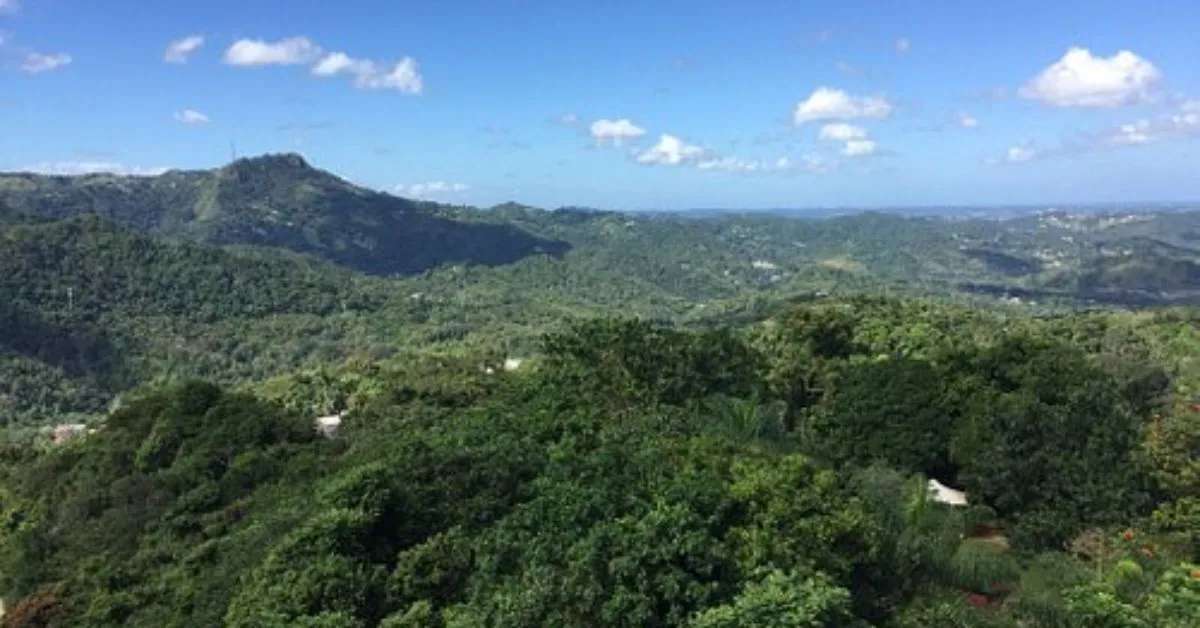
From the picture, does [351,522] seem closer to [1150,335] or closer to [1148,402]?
[1148,402]

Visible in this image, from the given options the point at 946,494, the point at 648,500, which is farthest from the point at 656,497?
the point at 946,494

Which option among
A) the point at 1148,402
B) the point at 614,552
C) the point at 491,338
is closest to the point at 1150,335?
the point at 1148,402

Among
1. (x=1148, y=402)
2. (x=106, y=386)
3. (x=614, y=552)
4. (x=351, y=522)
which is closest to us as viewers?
(x=614, y=552)

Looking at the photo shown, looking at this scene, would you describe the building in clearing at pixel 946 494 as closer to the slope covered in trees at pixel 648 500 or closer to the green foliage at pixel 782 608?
the slope covered in trees at pixel 648 500

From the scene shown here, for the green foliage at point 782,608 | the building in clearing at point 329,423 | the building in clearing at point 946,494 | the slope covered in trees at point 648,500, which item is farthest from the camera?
the building in clearing at point 329,423

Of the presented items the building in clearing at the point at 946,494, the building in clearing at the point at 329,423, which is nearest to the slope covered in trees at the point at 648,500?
the building in clearing at the point at 946,494

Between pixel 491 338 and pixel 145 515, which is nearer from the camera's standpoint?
pixel 145 515

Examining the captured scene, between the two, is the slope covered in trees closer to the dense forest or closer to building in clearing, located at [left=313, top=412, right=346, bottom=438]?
the dense forest

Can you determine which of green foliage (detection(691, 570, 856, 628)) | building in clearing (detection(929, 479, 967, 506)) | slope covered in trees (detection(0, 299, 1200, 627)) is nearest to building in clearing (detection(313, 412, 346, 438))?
slope covered in trees (detection(0, 299, 1200, 627))

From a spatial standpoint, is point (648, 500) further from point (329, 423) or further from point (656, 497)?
point (329, 423)
